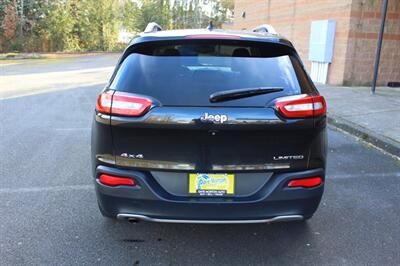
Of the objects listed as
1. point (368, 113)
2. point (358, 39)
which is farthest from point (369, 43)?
point (368, 113)

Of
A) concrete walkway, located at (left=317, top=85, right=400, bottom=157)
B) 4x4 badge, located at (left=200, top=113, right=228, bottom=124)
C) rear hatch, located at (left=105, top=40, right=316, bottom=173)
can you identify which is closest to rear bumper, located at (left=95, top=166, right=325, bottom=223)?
rear hatch, located at (left=105, top=40, right=316, bottom=173)

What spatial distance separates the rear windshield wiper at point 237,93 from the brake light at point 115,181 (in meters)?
0.80

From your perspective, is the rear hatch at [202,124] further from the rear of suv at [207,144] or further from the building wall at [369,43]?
the building wall at [369,43]

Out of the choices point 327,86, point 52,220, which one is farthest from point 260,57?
point 327,86

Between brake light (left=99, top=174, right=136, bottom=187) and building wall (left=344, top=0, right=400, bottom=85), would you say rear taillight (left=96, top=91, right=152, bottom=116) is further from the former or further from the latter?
building wall (left=344, top=0, right=400, bottom=85)

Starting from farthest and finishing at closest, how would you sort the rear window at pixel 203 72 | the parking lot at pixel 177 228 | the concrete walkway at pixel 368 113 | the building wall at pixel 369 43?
the building wall at pixel 369 43
the concrete walkway at pixel 368 113
the parking lot at pixel 177 228
the rear window at pixel 203 72

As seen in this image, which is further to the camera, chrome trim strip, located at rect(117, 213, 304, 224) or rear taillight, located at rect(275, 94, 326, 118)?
chrome trim strip, located at rect(117, 213, 304, 224)

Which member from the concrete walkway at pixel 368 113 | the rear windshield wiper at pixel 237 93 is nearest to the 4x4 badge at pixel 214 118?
the rear windshield wiper at pixel 237 93

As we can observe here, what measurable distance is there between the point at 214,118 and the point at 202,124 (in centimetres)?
9

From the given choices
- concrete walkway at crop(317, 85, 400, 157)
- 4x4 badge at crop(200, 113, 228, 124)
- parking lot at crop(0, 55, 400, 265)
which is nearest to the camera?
4x4 badge at crop(200, 113, 228, 124)

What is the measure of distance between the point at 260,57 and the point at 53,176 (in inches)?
118

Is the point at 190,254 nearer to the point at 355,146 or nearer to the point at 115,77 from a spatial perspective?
the point at 115,77

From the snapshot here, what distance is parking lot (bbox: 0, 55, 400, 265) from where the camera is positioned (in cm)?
312

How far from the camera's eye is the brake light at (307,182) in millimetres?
2838
